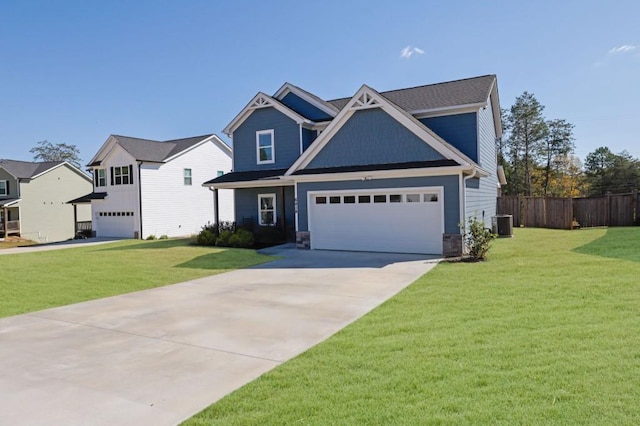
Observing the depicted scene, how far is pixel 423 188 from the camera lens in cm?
1374

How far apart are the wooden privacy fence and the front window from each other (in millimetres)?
24005

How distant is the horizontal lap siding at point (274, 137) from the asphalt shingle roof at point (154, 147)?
909 centimetres

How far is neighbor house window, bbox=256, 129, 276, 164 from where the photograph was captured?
65.8 feet

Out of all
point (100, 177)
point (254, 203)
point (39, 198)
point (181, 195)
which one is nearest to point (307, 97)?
point (254, 203)

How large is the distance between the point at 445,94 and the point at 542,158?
1172 inches

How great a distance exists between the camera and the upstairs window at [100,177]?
1108 inches

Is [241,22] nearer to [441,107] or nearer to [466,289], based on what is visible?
[441,107]

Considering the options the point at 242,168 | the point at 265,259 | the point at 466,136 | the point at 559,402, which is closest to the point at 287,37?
the point at 242,168

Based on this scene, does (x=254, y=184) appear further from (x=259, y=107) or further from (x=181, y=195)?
(x=181, y=195)

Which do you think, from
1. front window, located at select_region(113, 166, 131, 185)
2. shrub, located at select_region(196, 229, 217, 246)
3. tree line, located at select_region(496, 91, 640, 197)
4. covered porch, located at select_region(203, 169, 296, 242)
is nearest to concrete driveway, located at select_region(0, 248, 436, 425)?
covered porch, located at select_region(203, 169, 296, 242)

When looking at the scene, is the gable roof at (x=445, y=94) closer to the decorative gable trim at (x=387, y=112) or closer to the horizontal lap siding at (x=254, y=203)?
the decorative gable trim at (x=387, y=112)

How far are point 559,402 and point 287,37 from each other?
679 inches

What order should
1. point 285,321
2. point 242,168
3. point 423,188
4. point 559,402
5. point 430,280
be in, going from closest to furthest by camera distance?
1. point 559,402
2. point 285,321
3. point 430,280
4. point 423,188
5. point 242,168

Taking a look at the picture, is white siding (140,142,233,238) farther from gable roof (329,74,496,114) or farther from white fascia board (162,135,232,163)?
gable roof (329,74,496,114)
